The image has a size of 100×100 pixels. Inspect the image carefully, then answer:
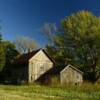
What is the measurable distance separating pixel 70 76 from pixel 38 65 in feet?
23.5

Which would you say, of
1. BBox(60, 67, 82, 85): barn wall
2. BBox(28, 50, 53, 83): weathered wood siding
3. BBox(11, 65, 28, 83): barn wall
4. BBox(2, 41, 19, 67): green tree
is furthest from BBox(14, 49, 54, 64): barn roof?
BBox(60, 67, 82, 85): barn wall

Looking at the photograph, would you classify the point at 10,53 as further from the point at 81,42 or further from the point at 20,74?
the point at 81,42

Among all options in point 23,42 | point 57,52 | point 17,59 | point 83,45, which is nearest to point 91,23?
point 83,45

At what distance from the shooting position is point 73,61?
75.3 m

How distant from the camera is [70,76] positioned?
221 ft

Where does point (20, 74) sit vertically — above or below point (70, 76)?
above

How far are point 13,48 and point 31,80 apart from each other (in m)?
13.1

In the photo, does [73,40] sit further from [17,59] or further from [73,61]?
[17,59]

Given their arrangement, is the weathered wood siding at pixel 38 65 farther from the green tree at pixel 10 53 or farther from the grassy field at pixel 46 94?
the grassy field at pixel 46 94

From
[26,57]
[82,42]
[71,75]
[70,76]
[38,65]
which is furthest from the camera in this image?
[82,42]

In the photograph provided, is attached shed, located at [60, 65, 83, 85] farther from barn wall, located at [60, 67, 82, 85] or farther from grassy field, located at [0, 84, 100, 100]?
grassy field, located at [0, 84, 100, 100]

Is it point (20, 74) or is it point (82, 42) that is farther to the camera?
point (82, 42)

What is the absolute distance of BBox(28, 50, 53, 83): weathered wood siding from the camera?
222ft

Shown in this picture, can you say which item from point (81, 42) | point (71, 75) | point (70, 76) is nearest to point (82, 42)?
point (81, 42)
